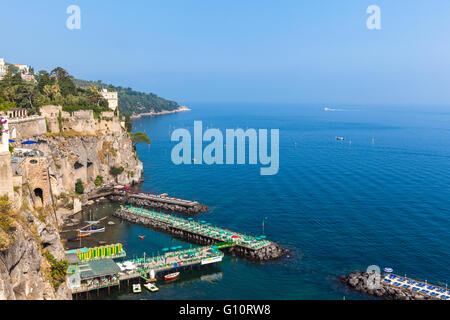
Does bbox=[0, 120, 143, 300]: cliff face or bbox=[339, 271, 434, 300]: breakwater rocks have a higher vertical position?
bbox=[0, 120, 143, 300]: cliff face

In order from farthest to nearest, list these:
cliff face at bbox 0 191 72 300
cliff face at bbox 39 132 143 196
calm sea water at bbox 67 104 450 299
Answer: cliff face at bbox 39 132 143 196
calm sea water at bbox 67 104 450 299
cliff face at bbox 0 191 72 300

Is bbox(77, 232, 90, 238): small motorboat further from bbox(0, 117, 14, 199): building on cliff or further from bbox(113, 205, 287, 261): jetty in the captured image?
bbox(0, 117, 14, 199): building on cliff

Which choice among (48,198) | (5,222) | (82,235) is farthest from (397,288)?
(48,198)

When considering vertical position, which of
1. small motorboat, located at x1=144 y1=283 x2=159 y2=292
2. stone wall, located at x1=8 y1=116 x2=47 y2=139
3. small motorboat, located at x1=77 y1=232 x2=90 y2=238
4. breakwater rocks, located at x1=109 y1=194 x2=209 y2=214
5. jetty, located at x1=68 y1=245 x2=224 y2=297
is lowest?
small motorboat, located at x1=144 y1=283 x2=159 y2=292

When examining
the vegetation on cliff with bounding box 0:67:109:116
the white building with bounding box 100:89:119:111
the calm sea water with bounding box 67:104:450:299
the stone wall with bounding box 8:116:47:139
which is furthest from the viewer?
the white building with bounding box 100:89:119:111

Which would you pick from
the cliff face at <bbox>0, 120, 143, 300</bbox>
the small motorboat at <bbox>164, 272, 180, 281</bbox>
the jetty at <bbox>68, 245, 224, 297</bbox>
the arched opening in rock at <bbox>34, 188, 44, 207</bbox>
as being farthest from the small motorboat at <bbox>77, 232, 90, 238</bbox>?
the small motorboat at <bbox>164, 272, 180, 281</bbox>

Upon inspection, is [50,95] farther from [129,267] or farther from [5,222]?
[5,222]
